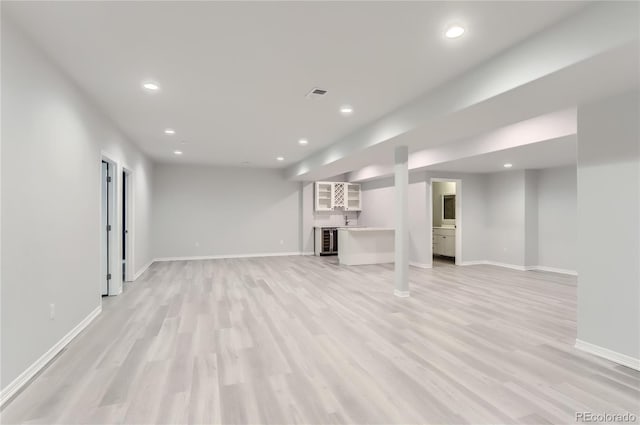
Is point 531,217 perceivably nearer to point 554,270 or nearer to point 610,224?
point 554,270

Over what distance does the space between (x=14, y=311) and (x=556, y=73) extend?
416cm

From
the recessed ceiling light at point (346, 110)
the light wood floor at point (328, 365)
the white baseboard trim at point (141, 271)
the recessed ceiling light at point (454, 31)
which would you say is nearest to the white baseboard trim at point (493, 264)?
the light wood floor at point (328, 365)

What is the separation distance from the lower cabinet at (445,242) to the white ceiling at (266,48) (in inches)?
218

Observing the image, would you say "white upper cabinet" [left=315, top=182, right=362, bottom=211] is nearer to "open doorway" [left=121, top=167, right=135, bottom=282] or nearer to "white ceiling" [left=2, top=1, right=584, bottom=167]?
"open doorway" [left=121, top=167, right=135, bottom=282]

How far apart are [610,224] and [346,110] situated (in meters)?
2.97

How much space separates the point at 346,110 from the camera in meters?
4.27

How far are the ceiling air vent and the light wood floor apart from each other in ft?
8.52

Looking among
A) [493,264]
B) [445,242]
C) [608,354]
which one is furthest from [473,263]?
[608,354]

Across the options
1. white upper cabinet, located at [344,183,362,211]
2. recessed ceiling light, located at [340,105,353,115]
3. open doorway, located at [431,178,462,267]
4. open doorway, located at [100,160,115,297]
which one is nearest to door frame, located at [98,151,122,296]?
open doorway, located at [100,160,115,297]

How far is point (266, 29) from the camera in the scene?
94.8 inches

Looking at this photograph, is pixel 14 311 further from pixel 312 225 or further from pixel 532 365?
pixel 312 225

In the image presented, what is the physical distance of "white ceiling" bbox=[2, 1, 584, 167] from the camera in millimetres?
2178

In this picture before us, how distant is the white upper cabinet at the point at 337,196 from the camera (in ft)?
33.1

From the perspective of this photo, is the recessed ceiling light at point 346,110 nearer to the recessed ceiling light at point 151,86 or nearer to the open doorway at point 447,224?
the recessed ceiling light at point 151,86
